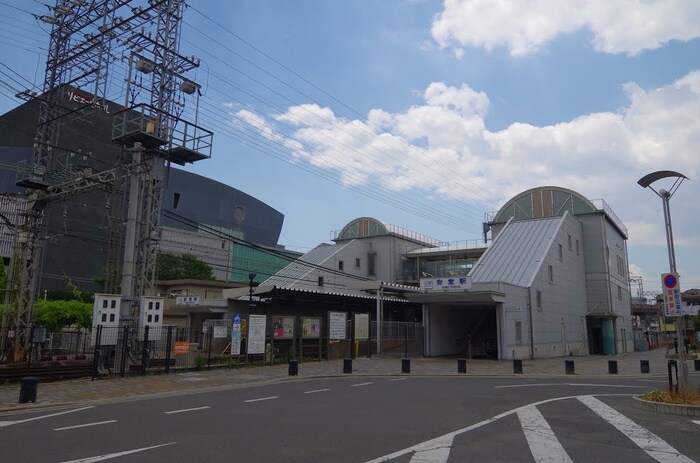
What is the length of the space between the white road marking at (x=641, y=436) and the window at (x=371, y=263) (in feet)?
149

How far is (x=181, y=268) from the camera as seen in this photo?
223 ft

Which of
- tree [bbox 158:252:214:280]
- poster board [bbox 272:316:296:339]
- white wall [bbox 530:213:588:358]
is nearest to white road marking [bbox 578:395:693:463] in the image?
poster board [bbox 272:316:296:339]

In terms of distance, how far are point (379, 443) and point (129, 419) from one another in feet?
19.3

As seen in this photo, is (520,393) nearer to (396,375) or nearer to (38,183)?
(396,375)

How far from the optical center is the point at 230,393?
55.6 feet

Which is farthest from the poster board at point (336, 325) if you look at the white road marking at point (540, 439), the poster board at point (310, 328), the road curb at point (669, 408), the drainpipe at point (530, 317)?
the road curb at point (669, 408)

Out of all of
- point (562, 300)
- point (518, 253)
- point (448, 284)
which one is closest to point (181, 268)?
point (518, 253)

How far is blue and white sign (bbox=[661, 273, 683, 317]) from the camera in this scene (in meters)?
14.1

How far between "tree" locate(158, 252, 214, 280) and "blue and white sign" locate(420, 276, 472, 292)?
Answer: 40.8 meters

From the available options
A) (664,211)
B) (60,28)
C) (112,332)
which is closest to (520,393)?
(664,211)

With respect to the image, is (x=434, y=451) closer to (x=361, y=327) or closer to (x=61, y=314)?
(x=361, y=327)

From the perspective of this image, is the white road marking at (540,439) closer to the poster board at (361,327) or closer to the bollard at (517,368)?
the bollard at (517,368)

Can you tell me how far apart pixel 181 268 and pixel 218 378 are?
49.2 metres

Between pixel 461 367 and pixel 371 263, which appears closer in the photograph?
pixel 461 367
